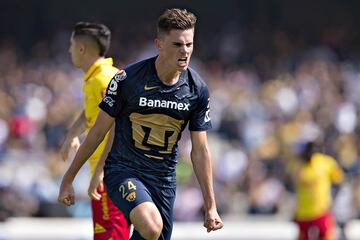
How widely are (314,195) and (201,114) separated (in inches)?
310

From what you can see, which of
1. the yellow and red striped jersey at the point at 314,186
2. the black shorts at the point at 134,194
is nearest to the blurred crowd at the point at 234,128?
the yellow and red striped jersey at the point at 314,186

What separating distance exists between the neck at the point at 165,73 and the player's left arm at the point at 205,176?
443 millimetres

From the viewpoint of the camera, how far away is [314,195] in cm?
1547

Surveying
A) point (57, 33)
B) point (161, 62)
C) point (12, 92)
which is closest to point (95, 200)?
point (161, 62)

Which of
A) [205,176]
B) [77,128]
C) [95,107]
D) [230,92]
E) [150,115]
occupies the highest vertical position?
[230,92]

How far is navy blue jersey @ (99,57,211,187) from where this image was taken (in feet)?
25.3

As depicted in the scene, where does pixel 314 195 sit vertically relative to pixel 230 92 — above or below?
below

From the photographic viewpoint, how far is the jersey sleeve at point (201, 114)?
25.8ft

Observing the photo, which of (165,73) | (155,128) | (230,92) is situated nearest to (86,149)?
(155,128)

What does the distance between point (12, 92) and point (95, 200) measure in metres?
12.0

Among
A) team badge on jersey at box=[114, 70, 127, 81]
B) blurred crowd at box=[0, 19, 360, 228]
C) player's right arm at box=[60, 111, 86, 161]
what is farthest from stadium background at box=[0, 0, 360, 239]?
team badge on jersey at box=[114, 70, 127, 81]

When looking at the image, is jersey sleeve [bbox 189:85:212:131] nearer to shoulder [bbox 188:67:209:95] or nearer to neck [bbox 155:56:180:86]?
shoulder [bbox 188:67:209:95]

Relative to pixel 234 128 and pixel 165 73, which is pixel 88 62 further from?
pixel 234 128

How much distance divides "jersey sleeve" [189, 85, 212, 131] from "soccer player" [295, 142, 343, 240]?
303 inches
